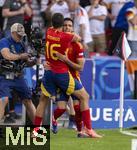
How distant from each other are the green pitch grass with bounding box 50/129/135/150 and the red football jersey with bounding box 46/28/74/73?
3.84 ft

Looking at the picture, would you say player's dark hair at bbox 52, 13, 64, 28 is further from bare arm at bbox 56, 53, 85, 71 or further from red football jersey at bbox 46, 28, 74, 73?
bare arm at bbox 56, 53, 85, 71

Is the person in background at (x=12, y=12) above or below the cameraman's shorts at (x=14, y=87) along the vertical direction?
above

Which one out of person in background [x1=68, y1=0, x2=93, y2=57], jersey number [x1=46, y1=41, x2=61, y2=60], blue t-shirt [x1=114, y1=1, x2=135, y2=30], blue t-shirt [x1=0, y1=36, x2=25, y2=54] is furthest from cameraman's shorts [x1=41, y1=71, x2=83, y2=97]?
blue t-shirt [x1=114, y1=1, x2=135, y2=30]

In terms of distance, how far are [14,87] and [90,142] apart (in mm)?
1865

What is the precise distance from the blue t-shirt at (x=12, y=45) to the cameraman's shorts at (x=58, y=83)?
853mm

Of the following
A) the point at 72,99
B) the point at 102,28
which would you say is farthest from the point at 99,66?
the point at 72,99

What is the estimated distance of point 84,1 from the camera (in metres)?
22.2

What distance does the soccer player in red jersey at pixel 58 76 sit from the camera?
1516 centimetres

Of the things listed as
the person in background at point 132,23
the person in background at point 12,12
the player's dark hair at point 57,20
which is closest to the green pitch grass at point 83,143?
the player's dark hair at point 57,20

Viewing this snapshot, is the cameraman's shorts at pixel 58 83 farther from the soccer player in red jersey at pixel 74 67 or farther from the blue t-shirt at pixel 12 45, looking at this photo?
the blue t-shirt at pixel 12 45

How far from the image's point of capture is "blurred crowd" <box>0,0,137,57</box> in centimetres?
2067

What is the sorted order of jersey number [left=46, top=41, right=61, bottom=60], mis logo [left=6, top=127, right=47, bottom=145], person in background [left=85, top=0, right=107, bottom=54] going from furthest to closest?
person in background [left=85, top=0, right=107, bottom=54], jersey number [left=46, top=41, right=61, bottom=60], mis logo [left=6, top=127, right=47, bottom=145]

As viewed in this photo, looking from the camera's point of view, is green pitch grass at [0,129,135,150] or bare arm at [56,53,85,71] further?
bare arm at [56,53,85,71]

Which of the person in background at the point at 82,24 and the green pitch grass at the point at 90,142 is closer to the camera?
the green pitch grass at the point at 90,142
